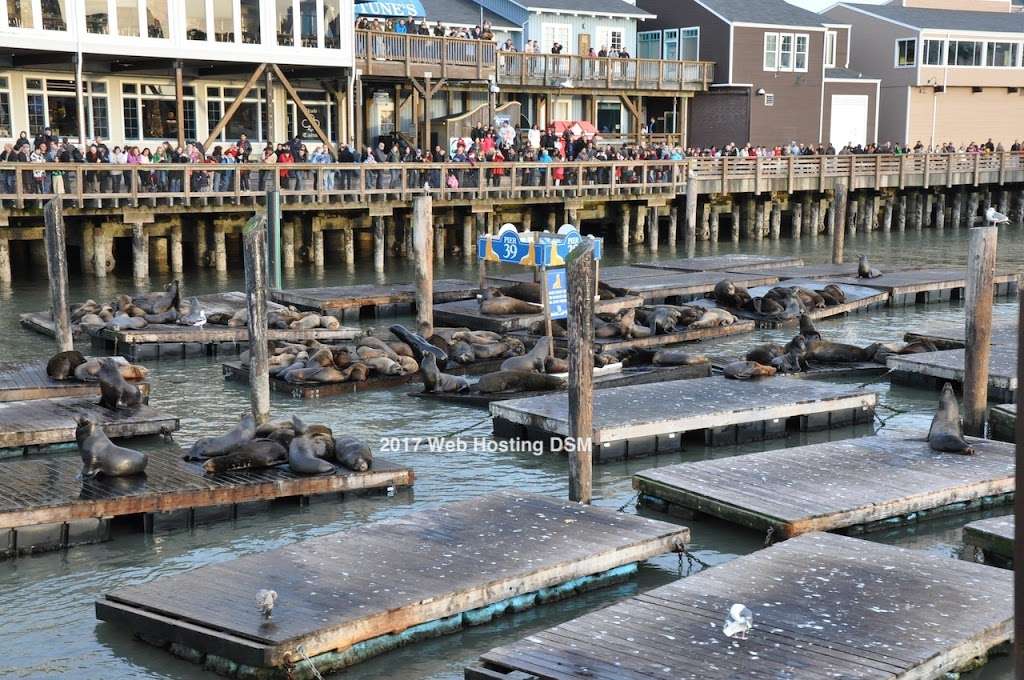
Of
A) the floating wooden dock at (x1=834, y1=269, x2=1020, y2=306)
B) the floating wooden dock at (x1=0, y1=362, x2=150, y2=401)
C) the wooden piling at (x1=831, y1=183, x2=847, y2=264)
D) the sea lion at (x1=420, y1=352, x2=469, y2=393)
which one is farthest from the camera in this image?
the wooden piling at (x1=831, y1=183, x2=847, y2=264)

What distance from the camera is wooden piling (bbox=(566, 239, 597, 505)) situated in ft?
34.7

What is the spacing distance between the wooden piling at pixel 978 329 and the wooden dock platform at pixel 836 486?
111cm

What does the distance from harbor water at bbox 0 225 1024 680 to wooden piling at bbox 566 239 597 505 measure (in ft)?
3.26

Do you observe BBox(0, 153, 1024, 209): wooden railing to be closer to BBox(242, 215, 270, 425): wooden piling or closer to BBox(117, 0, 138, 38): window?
BBox(117, 0, 138, 38): window

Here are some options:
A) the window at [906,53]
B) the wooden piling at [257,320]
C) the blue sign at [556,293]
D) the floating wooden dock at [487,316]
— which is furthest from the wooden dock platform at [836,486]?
the window at [906,53]

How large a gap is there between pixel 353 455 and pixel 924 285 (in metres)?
16.1

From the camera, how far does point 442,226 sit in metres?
32.0

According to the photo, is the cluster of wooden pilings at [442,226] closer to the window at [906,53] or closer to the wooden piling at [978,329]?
the window at [906,53]

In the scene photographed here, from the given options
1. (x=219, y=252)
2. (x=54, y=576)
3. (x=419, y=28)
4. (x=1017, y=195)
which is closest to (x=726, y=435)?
(x=54, y=576)

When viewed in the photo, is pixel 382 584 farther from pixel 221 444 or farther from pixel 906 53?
pixel 906 53

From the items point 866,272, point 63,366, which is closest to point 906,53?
point 866,272

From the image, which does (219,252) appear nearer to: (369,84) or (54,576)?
(369,84)

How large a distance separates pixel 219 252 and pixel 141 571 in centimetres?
1980

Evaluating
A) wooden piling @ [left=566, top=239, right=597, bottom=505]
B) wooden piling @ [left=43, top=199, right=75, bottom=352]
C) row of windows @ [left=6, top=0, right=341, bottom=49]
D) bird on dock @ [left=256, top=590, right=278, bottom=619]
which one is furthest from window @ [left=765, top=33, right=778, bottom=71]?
bird on dock @ [left=256, top=590, right=278, bottom=619]
